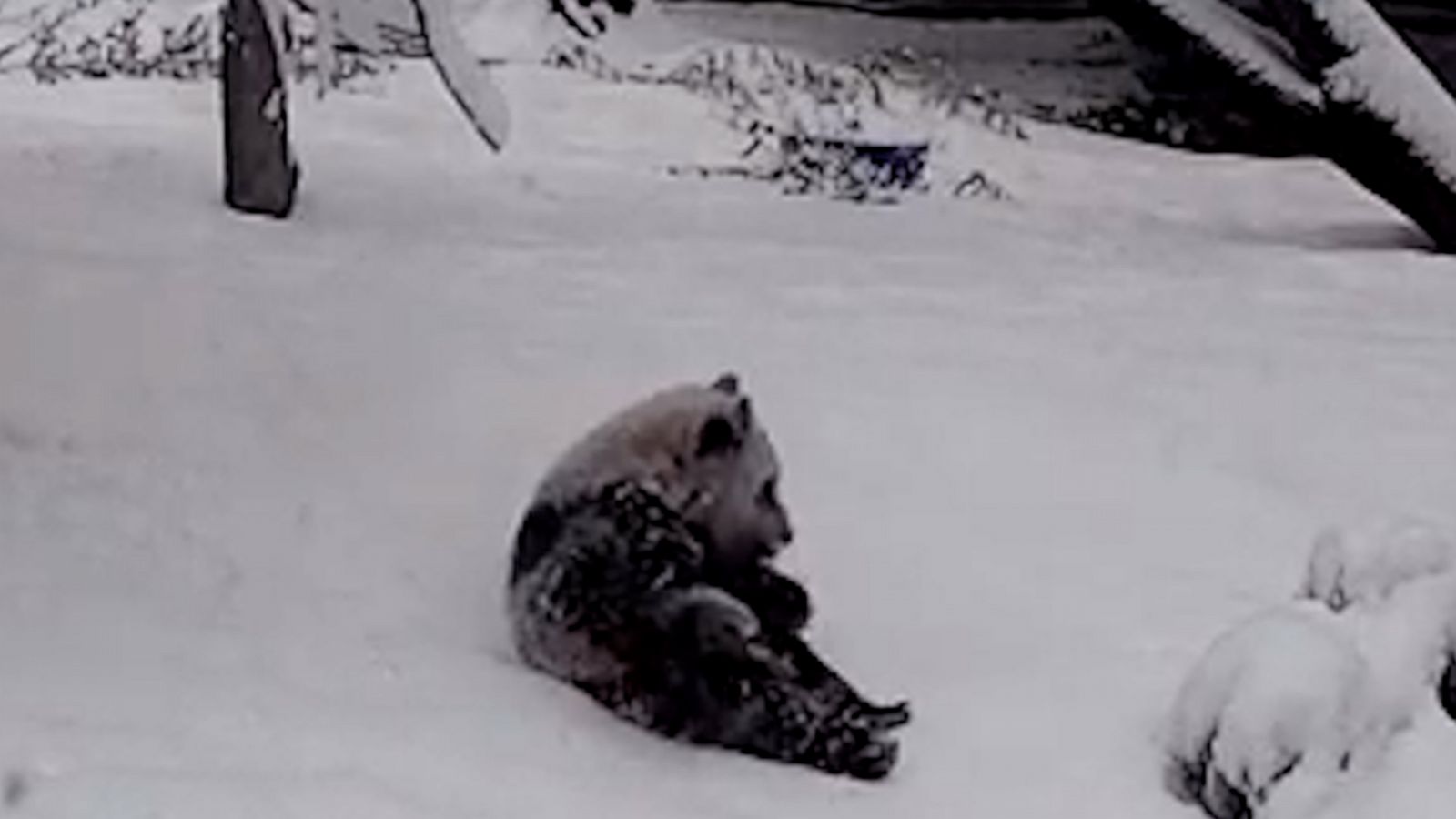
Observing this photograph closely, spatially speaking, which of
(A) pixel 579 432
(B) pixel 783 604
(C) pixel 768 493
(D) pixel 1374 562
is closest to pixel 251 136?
(A) pixel 579 432

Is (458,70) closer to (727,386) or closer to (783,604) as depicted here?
(727,386)

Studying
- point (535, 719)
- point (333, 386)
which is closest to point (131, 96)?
point (333, 386)

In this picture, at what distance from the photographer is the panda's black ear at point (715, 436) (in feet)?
14.7

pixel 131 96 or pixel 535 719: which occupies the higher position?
pixel 535 719

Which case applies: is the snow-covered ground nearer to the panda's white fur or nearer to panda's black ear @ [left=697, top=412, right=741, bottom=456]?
the panda's white fur

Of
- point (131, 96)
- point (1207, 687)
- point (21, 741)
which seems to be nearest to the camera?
point (21, 741)

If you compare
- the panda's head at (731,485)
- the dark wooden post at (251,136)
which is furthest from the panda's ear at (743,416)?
the dark wooden post at (251,136)

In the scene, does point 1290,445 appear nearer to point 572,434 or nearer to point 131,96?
point 572,434

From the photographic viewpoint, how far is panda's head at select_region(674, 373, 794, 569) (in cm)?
446

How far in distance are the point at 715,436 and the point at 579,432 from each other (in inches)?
37.1

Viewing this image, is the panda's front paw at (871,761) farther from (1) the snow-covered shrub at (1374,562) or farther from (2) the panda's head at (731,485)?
(1) the snow-covered shrub at (1374,562)

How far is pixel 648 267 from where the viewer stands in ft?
23.0

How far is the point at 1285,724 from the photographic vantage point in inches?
155

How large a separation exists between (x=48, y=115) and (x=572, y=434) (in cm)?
403
